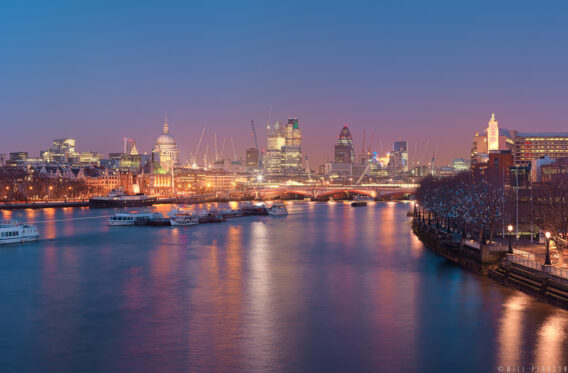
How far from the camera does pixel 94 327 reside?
18.5 metres

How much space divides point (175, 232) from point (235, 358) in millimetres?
34226

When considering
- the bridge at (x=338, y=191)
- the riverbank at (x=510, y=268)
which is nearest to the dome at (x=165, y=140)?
the bridge at (x=338, y=191)

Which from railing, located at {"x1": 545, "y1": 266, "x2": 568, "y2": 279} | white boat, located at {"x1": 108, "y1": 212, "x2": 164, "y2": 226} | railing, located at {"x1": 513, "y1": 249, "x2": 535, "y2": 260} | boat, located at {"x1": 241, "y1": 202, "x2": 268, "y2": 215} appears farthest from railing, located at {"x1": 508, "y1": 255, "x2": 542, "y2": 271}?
boat, located at {"x1": 241, "y1": 202, "x2": 268, "y2": 215}

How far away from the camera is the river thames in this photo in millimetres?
15547

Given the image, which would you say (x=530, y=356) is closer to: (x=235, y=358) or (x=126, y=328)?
(x=235, y=358)

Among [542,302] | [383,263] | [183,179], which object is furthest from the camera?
[183,179]

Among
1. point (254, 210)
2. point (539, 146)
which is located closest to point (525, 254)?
point (254, 210)

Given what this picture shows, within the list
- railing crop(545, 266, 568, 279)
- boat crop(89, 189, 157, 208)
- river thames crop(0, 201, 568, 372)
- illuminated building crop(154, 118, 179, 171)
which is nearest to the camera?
river thames crop(0, 201, 568, 372)

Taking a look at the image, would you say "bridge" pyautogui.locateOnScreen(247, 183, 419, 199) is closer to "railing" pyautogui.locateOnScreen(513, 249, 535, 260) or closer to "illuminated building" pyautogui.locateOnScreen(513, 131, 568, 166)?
"illuminated building" pyautogui.locateOnScreen(513, 131, 568, 166)

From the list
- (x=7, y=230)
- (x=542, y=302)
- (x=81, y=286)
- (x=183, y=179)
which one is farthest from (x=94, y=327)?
(x=183, y=179)

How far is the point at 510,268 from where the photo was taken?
75.2ft

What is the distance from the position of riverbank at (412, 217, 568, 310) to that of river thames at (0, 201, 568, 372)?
448 mm

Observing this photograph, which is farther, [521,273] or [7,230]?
[7,230]

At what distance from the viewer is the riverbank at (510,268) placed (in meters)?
19.4
